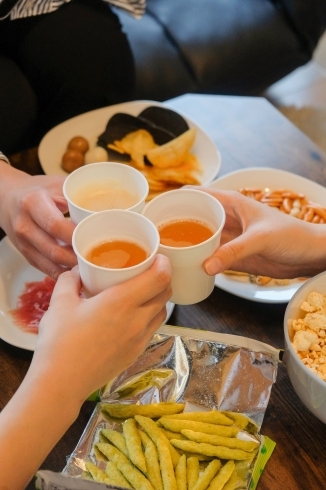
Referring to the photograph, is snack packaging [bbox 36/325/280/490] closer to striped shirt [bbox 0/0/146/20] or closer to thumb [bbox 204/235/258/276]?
thumb [bbox 204/235/258/276]

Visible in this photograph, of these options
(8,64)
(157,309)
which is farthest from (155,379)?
(8,64)

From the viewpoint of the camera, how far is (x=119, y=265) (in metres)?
0.74

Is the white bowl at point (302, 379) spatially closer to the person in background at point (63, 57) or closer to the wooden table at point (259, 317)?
the wooden table at point (259, 317)

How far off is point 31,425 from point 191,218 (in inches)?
15.9

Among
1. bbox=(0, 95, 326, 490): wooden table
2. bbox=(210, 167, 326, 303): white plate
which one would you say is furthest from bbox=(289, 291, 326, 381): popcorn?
bbox=(210, 167, 326, 303): white plate

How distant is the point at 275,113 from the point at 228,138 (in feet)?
0.59

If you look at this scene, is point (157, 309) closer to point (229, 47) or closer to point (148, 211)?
point (148, 211)

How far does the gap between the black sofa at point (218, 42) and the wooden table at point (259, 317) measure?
0.51 m

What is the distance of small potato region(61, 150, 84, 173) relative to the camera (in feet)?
4.58

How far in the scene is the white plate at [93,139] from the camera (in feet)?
4.60

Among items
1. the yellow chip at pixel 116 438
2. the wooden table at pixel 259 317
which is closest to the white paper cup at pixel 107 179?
the wooden table at pixel 259 317

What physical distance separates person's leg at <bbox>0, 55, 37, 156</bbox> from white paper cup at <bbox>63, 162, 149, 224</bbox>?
64 cm

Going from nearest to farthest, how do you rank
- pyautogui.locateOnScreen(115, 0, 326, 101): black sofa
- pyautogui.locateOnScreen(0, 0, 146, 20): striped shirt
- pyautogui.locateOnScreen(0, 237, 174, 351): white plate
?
pyautogui.locateOnScreen(0, 237, 174, 351): white plate
pyautogui.locateOnScreen(0, 0, 146, 20): striped shirt
pyautogui.locateOnScreen(115, 0, 326, 101): black sofa

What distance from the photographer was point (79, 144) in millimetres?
1435
